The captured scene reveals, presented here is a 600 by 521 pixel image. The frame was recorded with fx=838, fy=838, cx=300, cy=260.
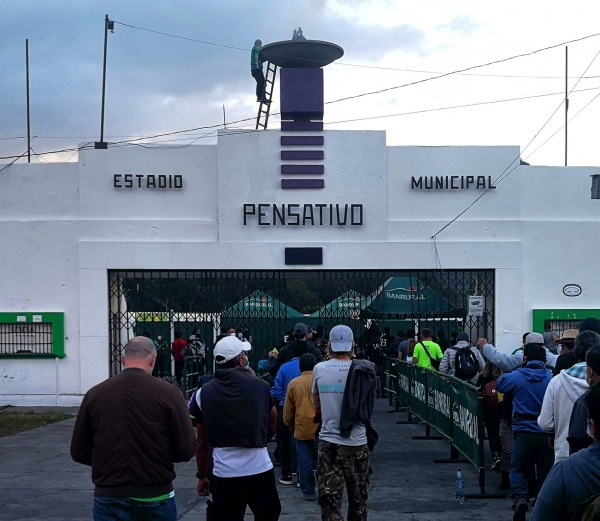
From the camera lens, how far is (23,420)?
53.7 feet

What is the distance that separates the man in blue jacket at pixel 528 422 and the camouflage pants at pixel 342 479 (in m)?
1.62

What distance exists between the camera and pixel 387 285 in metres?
21.5

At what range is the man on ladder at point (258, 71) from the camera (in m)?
20.0

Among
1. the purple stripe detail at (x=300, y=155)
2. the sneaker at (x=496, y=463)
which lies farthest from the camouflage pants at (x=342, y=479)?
the purple stripe detail at (x=300, y=155)

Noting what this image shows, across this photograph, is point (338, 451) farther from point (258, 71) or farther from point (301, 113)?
point (258, 71)

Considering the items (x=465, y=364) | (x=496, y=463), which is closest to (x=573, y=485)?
(x=496, y=463)

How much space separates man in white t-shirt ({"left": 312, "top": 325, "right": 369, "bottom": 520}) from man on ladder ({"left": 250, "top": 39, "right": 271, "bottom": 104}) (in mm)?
13459

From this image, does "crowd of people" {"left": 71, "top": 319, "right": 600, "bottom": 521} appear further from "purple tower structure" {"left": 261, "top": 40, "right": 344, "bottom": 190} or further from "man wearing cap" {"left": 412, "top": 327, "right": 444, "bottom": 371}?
"purple tower structure" {"left": 261, "top": 40, "right": 344, "bottom": 190}

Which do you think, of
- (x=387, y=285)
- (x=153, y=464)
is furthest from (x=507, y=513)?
(x=387, y=285)

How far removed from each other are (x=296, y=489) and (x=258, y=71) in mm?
12670

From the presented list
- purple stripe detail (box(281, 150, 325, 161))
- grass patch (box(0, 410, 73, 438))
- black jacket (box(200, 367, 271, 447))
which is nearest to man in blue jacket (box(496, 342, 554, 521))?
black jacket (box(200, 367, 271, 447))

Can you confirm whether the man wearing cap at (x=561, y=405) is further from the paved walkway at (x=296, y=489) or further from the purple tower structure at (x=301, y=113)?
the purple tower structure at (x=301, y=113)

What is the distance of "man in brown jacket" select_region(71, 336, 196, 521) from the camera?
16.0 feet

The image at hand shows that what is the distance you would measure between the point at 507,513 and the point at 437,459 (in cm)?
295
